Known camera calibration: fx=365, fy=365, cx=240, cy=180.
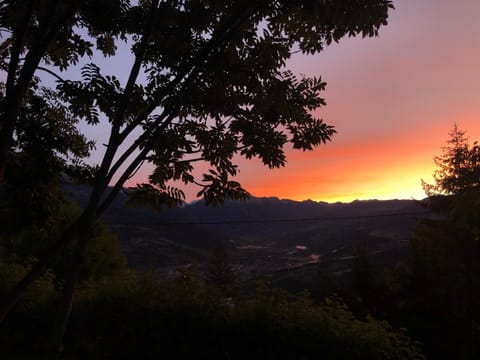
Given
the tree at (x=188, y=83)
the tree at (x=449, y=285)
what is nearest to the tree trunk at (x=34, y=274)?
the tree at (x=188, y=83)

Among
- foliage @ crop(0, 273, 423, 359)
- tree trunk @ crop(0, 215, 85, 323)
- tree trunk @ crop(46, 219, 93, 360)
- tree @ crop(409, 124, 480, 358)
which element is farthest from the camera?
tree @ crop(409, 124, 480, 358)

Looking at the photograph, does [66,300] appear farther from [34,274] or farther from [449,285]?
[449,285]

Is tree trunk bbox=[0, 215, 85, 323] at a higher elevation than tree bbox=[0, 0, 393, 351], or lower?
lower

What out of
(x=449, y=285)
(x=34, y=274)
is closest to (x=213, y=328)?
(x=34, y=274)

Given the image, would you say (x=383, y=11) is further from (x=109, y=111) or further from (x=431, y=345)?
(x=431, y=345)

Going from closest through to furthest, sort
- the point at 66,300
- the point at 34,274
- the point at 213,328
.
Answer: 1. the point at 34,274
2. the point at 66,300
3. the point at 213,328

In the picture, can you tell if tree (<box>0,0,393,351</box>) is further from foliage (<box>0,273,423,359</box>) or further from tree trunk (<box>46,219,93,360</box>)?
foliage (<box>0,273,423,359</box>)

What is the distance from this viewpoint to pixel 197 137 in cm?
555

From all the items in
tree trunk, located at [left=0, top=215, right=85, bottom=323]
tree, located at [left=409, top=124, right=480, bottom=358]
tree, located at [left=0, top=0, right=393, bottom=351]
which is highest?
tree, located at [left=0, top=0, right=393, bottom=351]

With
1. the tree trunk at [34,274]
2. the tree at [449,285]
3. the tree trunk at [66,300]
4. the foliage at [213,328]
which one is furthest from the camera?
the tree at [449,285]

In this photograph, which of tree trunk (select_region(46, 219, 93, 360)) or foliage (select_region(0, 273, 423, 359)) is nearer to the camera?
tree trunk (select_region(46, 219, 93, 360))

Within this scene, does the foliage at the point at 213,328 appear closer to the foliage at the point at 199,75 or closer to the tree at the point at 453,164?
the foliage at the point at 199,75

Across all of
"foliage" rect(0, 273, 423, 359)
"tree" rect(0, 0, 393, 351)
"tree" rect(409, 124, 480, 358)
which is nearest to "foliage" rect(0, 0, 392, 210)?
"tree" rect(0, 0, 393, 351)

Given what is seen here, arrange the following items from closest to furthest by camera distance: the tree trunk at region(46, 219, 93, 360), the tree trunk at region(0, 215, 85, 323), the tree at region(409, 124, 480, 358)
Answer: the tree trunk at region(0, 215, 85, 323) → the tree trunk at region(46, 219, 93, 360) → the tree at region(409, 124, 480, 358)
